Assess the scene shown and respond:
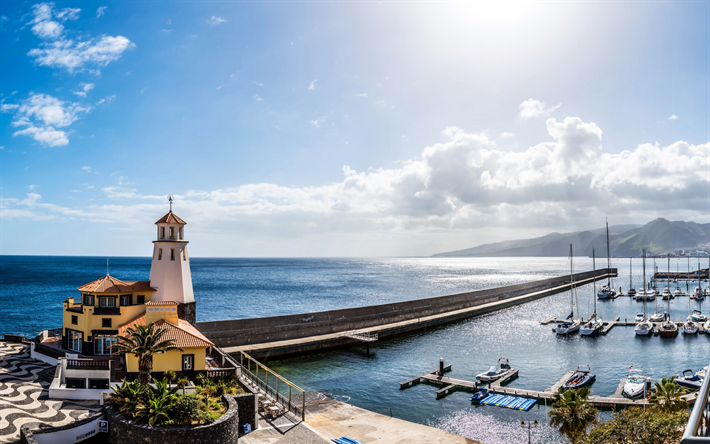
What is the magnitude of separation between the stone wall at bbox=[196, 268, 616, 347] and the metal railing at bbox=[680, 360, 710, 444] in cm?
4617

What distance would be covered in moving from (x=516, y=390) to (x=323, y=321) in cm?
2631

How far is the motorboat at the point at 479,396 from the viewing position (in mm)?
35625

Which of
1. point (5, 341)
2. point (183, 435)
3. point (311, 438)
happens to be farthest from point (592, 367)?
point (5, 341)

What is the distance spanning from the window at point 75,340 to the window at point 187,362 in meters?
12.1

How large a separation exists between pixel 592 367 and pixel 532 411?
18.1 metres

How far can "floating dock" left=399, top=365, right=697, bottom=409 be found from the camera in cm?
3438

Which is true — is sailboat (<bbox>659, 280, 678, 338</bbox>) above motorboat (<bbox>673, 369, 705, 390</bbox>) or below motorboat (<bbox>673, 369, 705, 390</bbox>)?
below

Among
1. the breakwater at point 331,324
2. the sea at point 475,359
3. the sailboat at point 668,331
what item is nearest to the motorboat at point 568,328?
the sea at point 475,359

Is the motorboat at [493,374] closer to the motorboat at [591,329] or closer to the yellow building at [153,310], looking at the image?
the yellow building at [153,310]

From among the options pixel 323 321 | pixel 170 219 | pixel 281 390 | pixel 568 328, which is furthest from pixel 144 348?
pixel 568 328

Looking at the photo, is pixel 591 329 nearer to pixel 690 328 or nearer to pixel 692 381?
pixel 690 328

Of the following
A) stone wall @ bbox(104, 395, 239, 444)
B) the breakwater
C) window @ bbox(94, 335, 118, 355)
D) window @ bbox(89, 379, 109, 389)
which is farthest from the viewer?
the breakwater

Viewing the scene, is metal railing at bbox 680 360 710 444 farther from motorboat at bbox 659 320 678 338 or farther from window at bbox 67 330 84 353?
motorboat at bbox 659 320 678 338

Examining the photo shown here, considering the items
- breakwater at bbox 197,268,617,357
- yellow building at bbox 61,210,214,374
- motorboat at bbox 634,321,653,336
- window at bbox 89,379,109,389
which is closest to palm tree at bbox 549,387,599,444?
yellow building at bbox 61,210,214,374
